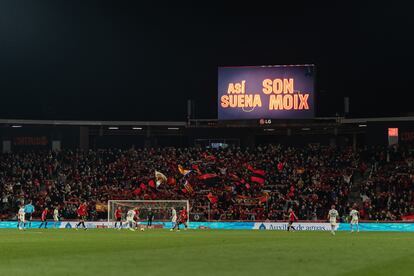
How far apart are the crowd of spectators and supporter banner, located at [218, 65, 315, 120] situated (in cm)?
436

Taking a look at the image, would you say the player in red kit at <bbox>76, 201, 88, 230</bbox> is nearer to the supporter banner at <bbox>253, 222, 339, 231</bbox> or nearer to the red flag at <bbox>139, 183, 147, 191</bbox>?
the red flag at <bbox>139, 183, 147, 191</bbox>

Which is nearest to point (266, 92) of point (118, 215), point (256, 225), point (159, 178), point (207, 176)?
point (207, 176)

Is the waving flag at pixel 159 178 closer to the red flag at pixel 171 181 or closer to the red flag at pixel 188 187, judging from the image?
the red flag at pixel 171 181

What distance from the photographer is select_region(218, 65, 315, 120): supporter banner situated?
67188 millimetres

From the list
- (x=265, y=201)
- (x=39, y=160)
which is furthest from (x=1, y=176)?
(x=265, y=201)

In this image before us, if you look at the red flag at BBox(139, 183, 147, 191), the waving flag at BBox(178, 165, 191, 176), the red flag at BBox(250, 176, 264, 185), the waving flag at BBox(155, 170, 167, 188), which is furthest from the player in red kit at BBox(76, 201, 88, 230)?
the red flag at BBox(250, 176, 264, 185)

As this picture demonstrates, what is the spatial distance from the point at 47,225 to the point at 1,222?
377 centimetres

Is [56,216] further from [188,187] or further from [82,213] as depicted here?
[188,187]

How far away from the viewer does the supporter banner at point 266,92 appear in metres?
67.2

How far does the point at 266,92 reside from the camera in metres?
68.2

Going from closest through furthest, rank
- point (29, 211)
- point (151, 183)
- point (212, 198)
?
point (29, 211), point (212, 198), point (151, 183)

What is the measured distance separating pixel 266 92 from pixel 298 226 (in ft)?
55.2

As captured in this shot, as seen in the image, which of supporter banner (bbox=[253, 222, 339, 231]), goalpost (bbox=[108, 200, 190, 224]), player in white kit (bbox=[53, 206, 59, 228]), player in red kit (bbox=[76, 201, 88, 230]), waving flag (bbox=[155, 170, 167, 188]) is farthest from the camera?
waving flag (bbox=[155, 170, 167, 188])

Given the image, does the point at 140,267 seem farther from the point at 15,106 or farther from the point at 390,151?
the point at 15,106
